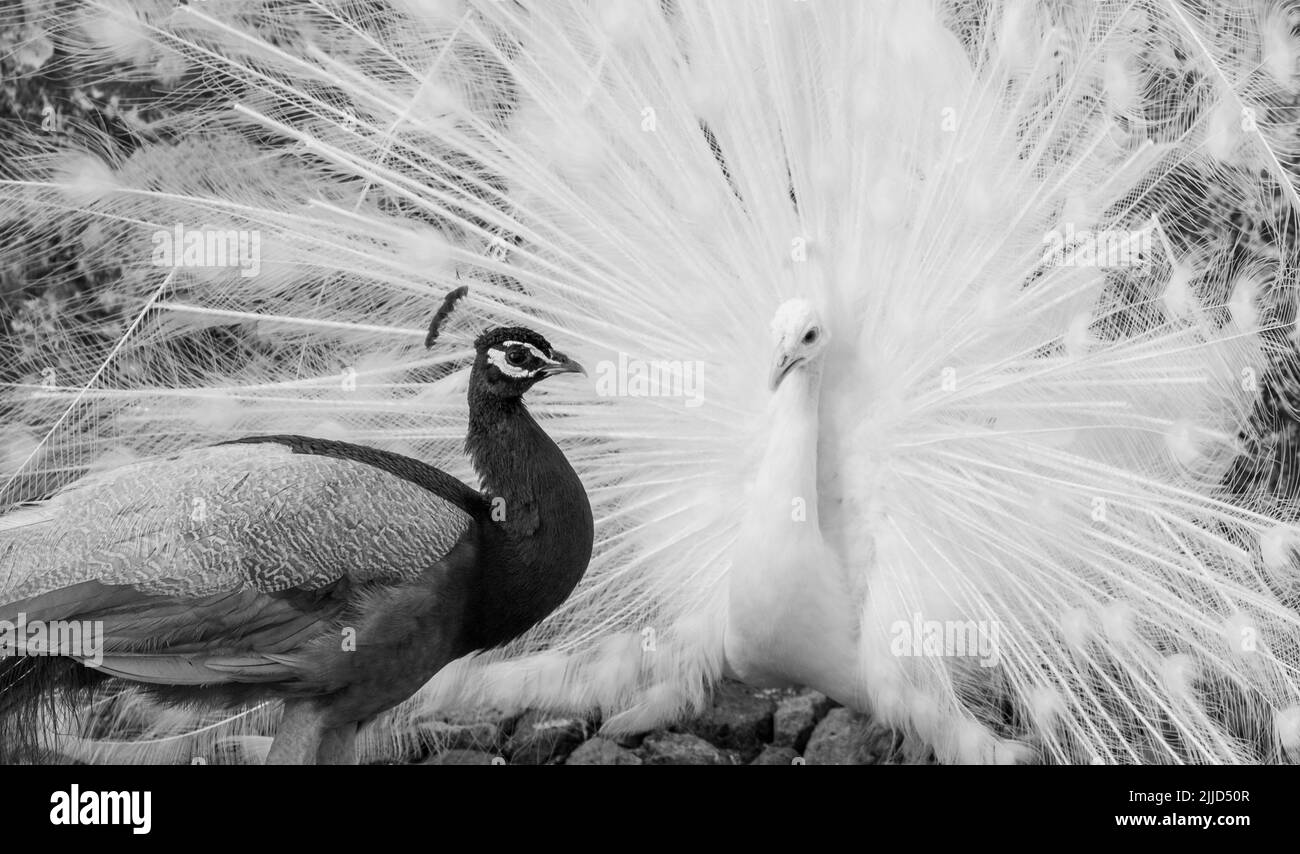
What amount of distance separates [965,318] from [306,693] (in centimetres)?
115

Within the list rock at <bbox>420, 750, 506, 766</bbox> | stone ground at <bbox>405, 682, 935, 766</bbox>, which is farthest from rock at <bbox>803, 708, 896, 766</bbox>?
rock at <bbox>420, 750, 506, 766</bbox>

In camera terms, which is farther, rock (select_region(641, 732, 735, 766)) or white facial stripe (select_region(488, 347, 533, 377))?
rock (select_region(641, 732, 735, 766))

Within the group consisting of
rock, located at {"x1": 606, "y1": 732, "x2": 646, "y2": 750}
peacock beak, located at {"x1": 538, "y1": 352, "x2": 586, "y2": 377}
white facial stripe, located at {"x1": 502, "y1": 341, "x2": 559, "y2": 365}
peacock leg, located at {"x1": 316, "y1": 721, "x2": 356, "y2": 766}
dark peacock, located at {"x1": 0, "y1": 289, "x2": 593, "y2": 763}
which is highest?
white facial stripe, located at {"x1": 502, "y1": 341, "x2": 559, "y2": 365}

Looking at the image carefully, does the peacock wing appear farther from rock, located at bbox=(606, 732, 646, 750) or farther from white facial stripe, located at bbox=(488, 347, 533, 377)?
rock, located at bbox=(606, 732, 646, 750)

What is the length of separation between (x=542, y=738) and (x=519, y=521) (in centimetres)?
56

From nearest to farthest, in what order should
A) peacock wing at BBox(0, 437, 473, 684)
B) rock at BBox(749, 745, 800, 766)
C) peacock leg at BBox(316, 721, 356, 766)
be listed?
1. peacock wing at BBox(0, 437, 473, 684)
2. peacock leg at BBox(316, 721, 356, 766)
3. rock at BBox(749, 745, 800, 766)

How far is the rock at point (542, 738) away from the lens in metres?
2.16

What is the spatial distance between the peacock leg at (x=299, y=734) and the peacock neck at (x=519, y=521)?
233 millimetres

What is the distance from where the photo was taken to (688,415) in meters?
2.18

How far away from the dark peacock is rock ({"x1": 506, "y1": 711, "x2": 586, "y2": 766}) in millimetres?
422

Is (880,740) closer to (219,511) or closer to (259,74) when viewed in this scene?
(219,511)

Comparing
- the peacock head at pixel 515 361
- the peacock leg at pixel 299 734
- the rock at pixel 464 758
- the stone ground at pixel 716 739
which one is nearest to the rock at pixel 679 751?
the stone ground at pixel 716 739

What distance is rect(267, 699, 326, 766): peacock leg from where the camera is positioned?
1.68 metres

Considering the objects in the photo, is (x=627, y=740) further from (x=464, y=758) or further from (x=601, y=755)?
(x=464, y=758)
